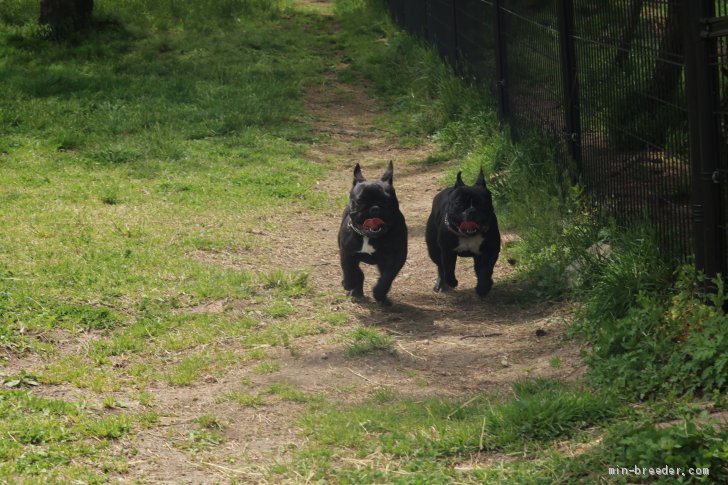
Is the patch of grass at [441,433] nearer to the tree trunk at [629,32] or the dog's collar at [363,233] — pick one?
the dog's collar at [363,233]

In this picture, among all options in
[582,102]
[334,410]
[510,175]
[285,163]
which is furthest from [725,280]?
[285,163]

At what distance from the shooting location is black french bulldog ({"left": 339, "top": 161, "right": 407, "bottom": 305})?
7.45 m

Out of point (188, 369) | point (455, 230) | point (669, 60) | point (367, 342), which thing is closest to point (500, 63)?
point (455, 230)

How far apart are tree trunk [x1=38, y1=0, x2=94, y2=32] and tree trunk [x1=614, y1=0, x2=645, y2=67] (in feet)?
40.6

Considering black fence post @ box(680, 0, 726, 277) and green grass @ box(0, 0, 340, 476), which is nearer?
black fence post @ box(680, 0, 726, 277)

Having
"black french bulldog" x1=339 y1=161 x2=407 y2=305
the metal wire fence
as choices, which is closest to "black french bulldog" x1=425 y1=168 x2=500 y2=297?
"black french bulldog" x1=339 y1=161 x2=407 y2=305

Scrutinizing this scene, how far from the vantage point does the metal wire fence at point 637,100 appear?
5.62 meters

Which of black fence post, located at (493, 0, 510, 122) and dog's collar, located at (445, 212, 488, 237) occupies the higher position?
black fence post, located at (493, 0, 510, 122)

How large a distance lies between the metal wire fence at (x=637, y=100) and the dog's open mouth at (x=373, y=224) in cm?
168

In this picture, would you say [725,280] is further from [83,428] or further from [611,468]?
[83,428]

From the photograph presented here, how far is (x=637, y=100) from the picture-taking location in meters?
6.84

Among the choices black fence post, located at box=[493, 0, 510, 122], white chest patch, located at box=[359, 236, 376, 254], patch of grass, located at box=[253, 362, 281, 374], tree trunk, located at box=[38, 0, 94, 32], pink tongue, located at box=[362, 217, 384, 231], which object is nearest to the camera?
patch of grass, located at box=[253, 362, 281, 374]

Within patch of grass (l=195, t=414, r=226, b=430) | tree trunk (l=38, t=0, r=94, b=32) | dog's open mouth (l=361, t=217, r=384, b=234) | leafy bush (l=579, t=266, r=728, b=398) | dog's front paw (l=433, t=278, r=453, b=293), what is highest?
tree trunk (l=38, t=0, r=94, b=32)

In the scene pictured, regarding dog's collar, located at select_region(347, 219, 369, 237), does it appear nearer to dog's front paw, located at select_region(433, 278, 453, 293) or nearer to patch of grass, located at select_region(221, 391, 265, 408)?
dog's front paw, located at select_region(433, 278, 453, 293)
